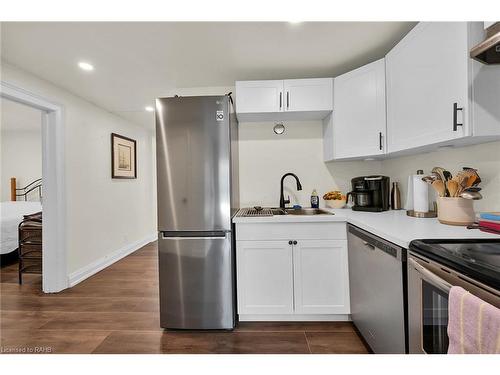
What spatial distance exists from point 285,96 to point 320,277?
5.43 ft

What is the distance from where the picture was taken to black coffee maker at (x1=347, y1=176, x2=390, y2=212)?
2188 millimetres

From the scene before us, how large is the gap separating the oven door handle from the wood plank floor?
969 mm

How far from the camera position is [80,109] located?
320 cm

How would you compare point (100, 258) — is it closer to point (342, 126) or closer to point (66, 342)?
point (66, 342)

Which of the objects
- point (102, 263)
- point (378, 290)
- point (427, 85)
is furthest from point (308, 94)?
point (102, 263)

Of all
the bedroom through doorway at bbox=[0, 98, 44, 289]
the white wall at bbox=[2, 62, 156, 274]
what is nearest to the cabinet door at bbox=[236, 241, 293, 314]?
the white wall at bbox=[2, 62, 156, 274]

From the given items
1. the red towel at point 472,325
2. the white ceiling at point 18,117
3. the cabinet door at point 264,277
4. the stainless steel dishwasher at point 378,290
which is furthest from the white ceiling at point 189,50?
the white ceiling at point 18,117

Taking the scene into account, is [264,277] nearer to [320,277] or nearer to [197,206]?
[320,277]

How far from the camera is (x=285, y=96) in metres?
2.37

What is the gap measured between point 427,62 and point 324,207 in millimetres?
1558
